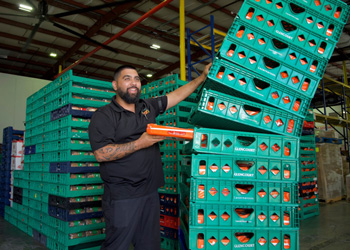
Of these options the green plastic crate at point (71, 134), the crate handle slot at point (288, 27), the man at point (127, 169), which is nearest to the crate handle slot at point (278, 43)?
Answer: the crate handle slot at point (288, 27)

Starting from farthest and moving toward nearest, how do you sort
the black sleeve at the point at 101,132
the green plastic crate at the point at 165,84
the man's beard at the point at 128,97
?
1. the green plastic crate at the point at 165,84
2. the man's beard at the point at 128,97
3. the black sleeve at the point at 101,132

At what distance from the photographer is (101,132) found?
2.62 meters

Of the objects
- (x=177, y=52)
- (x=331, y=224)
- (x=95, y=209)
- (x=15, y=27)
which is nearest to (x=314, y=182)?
(x=331, y=224)

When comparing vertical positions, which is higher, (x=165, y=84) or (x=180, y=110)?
(x=165, y=84)

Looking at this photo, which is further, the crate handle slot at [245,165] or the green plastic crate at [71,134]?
the green plastic crate at [71,134]

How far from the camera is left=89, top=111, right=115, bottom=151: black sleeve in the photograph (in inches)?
103

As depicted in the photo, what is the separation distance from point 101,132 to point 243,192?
4.46ft

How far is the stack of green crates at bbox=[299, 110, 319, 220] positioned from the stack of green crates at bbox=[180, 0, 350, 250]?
5.31 m

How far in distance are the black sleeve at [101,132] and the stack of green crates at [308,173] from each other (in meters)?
6.15

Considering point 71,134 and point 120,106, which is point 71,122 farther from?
point 120,106

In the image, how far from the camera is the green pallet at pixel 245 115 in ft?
8.24

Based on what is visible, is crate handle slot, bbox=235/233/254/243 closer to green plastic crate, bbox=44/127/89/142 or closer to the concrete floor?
the concrete floor

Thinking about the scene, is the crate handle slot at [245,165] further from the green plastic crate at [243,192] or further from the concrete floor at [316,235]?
the concrete floor at [316,235]

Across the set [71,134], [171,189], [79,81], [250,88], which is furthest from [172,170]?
[250,88]
